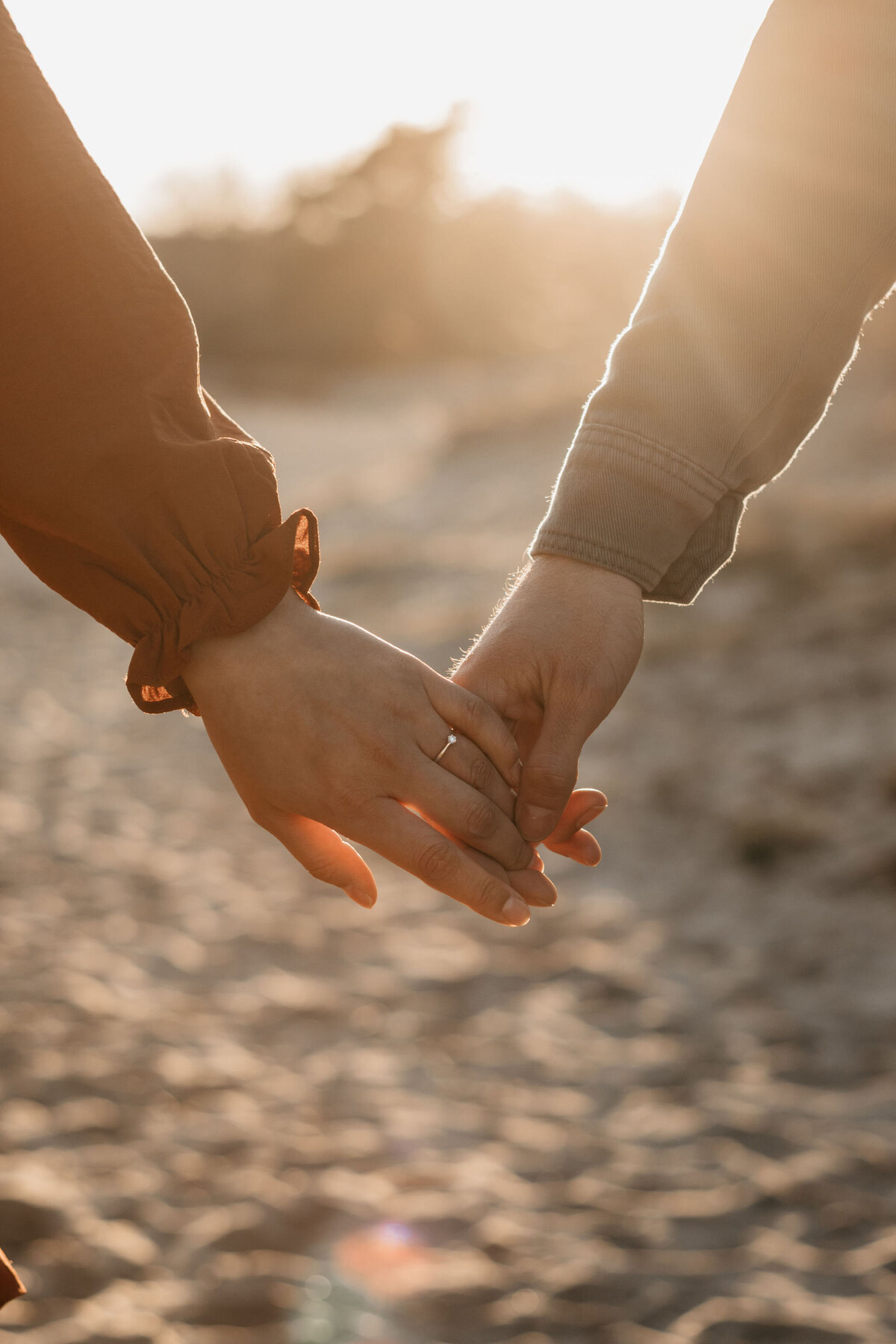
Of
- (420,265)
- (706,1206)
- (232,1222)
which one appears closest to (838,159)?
(706,1206)

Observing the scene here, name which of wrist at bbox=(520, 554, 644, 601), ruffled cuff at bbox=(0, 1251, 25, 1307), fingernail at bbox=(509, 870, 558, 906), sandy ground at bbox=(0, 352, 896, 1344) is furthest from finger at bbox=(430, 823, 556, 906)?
sandy ground at bbox=(0, 352, 896, 1344)

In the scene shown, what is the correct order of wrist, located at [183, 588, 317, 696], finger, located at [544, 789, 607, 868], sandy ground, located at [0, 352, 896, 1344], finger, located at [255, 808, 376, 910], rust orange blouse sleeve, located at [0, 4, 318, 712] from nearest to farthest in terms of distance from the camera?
rust orange blouse sleeve, located at [0, 4, 318, 712]
wrist, located at [183, 588, 317, 696]
finger, located at [255, 808, 376, 910]
finger, located at [544, 789, 607, 868]
sandy ground, located at [0, 352, 896, 1344]

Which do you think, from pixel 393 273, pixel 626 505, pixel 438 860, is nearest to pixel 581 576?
pixel 626 505

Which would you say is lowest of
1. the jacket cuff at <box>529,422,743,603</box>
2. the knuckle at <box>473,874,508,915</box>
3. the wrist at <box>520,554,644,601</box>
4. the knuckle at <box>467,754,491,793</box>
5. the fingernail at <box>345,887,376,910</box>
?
the fingernail at <box>345,887,376,910</box>

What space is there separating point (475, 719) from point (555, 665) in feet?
0.47

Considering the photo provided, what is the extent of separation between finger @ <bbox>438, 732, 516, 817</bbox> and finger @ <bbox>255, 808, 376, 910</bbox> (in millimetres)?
180

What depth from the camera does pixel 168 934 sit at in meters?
3.71

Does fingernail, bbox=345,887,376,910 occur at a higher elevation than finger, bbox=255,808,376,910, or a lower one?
lower

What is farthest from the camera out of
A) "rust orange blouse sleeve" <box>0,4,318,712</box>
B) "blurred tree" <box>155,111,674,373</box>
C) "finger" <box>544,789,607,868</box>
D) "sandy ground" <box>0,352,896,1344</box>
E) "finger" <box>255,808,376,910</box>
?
"blurred tree" <box>155,111,674,373</box>

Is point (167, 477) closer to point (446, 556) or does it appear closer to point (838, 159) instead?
point (838, 159)

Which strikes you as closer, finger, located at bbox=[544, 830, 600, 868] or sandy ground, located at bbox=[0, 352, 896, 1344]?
finger, located at bbox=[544, 830, 600, 868]

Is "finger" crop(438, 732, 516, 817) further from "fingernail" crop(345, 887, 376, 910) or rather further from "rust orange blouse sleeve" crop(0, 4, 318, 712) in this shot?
"rust orange blouse sleeve" crop(0, 4, 318, 712)

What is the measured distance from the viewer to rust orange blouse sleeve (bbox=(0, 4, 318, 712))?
4.52 ft

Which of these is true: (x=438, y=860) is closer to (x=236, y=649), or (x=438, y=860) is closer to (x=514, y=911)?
(x=514, y=911)
